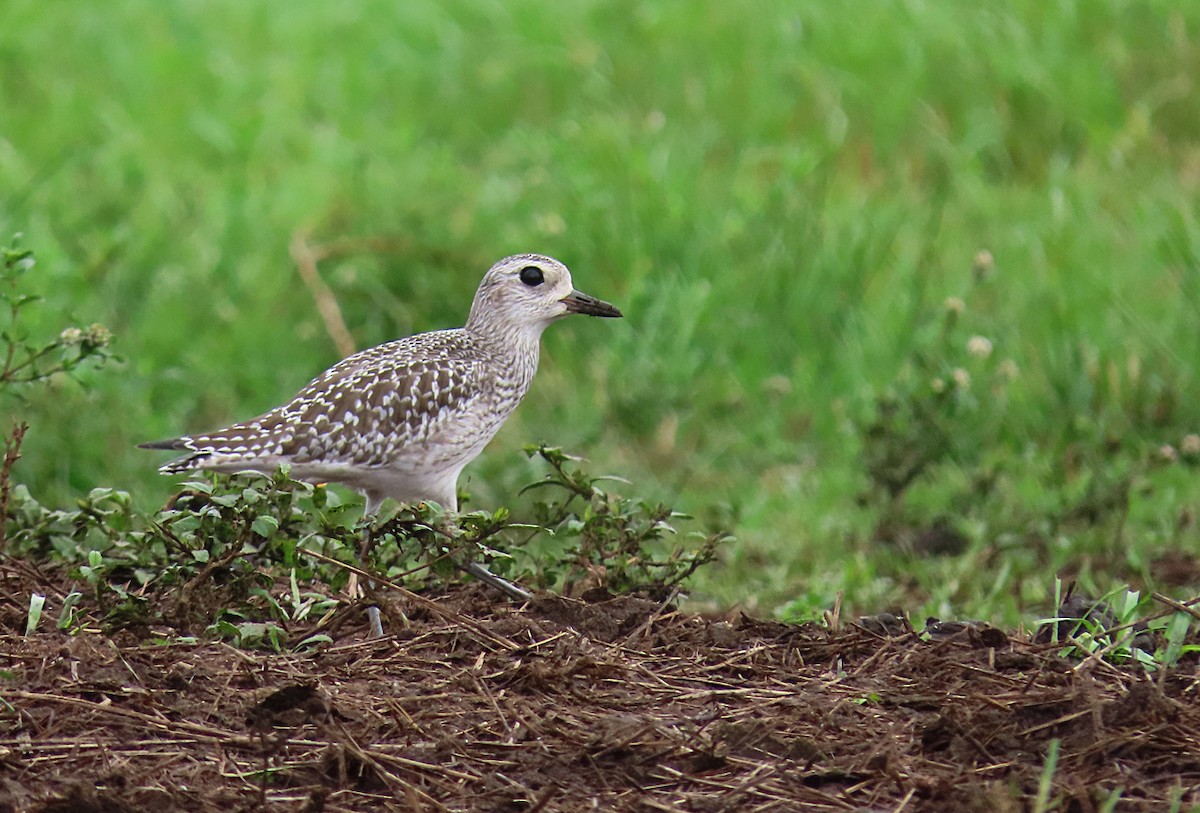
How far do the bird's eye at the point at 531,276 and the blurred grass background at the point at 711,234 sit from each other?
1164 millimetres

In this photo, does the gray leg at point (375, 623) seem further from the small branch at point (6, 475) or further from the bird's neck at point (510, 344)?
the bird's neck at point (510, 344)

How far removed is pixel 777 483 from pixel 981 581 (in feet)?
5.61

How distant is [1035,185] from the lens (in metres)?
11.1

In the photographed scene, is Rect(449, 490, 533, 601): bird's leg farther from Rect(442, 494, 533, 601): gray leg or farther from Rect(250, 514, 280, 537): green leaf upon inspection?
Rect(250, 514, 280, 537): green leaf

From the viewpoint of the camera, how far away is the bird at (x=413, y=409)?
19.9 ft

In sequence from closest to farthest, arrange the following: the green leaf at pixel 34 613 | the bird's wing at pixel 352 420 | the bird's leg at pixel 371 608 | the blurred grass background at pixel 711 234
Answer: the green leaf at pixel 34 613 → the bird's leg at pixel 371 608 → the bird's wing at pixel 352 420 → the blurred grass background at pixel 711 234

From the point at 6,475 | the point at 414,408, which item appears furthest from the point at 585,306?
the point at 6,475

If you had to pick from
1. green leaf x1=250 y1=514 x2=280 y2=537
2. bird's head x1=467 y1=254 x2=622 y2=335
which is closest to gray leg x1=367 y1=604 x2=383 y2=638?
green leaf x1=250 y1=514 x2=280 y2=537

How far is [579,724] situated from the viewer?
4.14 meters

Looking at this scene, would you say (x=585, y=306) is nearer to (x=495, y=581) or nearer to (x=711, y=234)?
(x=495, y=581)

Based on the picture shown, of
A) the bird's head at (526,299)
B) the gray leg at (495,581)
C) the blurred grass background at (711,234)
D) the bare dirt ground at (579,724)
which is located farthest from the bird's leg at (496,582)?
the bird's head at (526,299)

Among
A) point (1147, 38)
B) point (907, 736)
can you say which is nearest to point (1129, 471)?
point (907, 736)

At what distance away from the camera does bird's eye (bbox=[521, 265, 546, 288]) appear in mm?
6832

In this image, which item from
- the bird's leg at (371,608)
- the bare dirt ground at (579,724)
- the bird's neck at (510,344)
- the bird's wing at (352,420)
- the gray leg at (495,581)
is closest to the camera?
the bare dirt ground at (579,724)
